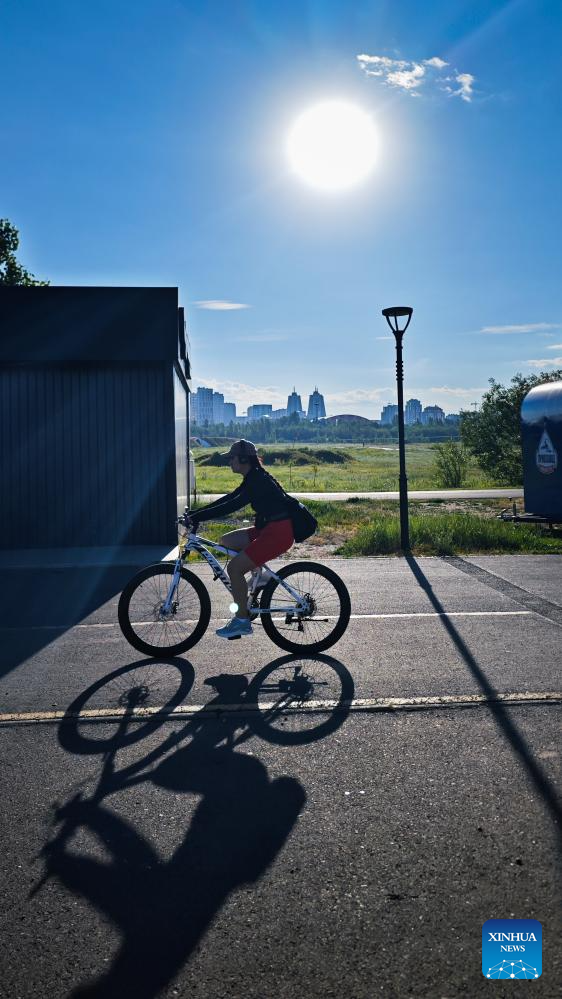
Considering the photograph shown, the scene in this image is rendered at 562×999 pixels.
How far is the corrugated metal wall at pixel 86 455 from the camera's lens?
47.5 ft

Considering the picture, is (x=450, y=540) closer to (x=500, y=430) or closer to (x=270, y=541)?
(x=270, y=541)

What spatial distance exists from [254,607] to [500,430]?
2703cm

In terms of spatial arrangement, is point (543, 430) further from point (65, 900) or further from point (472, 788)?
point (65, 900)

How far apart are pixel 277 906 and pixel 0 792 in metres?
1.75

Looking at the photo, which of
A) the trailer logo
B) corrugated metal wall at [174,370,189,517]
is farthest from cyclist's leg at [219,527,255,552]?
the trailer logo

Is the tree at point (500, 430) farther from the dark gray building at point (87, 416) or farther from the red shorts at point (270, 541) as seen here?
the red shorts at point (270, 541)

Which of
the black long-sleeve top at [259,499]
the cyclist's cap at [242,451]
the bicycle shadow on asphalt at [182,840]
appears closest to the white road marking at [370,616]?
the black long-sleeve top at [259,499]

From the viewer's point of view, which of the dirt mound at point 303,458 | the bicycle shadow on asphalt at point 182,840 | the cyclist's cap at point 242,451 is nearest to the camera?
the bicycle shadow on asphalt at point 182,840

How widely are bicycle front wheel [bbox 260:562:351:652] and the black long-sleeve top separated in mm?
463

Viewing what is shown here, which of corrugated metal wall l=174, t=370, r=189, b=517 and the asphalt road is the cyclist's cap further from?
corrugated metal wall l=174, t=370, r=189, b=517

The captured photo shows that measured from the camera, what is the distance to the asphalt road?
8.79 feet

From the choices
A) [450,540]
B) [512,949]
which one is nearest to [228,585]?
[512,949]

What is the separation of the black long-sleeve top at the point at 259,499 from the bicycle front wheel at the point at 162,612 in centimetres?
54

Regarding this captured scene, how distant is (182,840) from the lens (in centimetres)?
350
